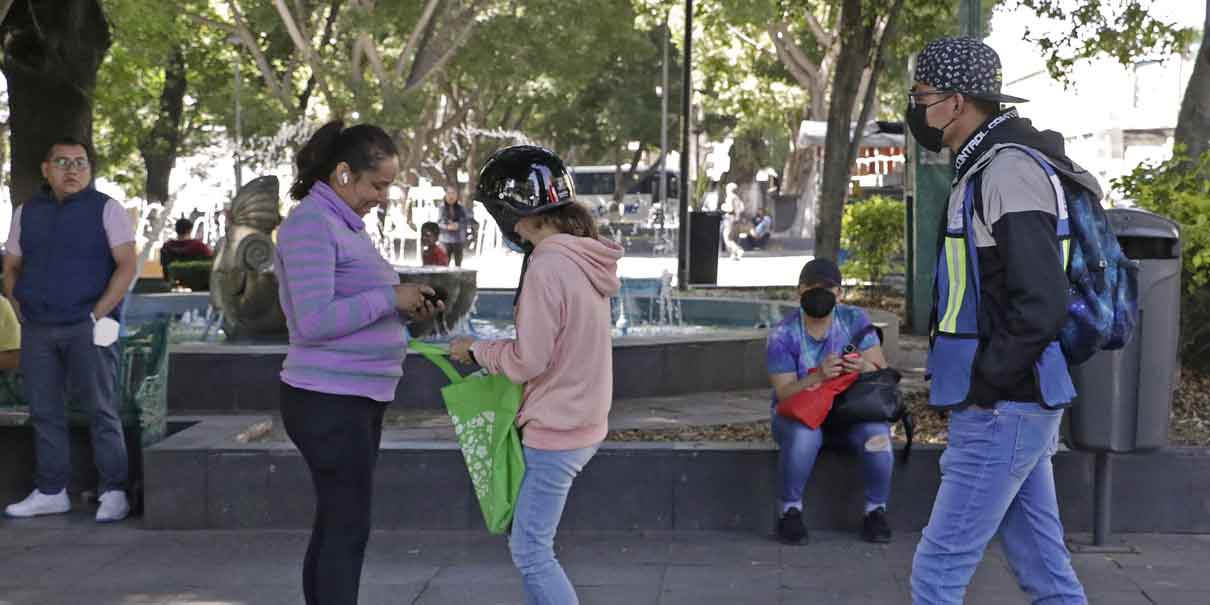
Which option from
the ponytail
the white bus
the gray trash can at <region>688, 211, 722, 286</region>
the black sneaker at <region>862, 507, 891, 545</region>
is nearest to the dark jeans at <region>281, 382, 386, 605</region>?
the ponytail

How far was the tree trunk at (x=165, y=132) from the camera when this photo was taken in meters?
38.7

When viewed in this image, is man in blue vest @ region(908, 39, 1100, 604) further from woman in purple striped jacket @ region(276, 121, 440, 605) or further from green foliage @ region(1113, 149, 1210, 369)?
green foliage @ region(1113, 149, 1210, 369)

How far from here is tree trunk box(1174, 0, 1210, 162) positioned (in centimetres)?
944

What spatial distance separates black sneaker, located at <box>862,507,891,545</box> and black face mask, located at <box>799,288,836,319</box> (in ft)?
2.86

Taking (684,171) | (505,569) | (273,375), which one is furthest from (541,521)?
(684,171)

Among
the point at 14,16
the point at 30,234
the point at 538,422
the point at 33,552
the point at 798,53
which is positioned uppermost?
the point at 798,53

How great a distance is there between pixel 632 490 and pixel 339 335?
109 inches

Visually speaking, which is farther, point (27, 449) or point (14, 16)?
point (14, 16)

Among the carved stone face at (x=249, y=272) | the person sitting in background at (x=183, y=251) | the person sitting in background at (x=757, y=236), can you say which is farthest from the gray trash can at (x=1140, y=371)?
the person sitting in background at (x=757, y=236)

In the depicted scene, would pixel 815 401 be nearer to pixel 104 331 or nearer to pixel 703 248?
pixel 104 331

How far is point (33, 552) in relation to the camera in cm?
688

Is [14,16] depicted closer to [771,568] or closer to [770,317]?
[770,317]

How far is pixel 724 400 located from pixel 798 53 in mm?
31327

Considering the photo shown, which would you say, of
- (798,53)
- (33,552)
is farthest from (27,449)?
(798,53)
